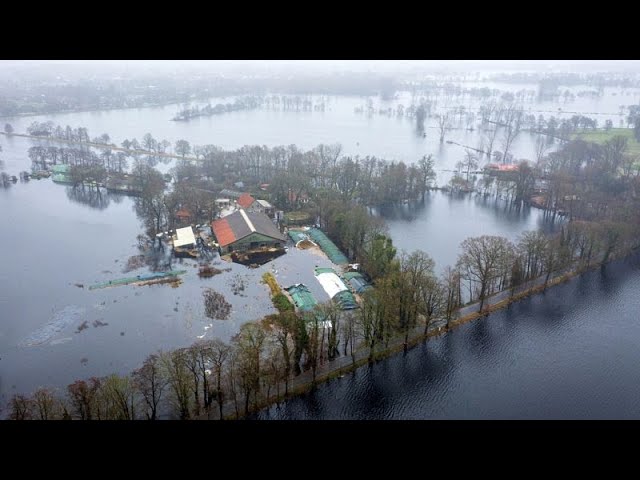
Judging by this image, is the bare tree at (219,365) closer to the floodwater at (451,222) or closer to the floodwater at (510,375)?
the floodwater at (510,375)

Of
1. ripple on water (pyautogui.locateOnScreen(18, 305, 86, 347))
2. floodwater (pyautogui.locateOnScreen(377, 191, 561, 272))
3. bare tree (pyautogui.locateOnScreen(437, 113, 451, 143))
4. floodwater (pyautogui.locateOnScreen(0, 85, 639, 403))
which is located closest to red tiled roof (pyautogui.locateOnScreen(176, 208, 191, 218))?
floodwater (pyautogui.locateOnScreen(0, 85, 639, 403))

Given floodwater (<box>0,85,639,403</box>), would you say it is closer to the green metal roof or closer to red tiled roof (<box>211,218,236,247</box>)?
the green metal roof

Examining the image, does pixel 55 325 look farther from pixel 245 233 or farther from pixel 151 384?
pixel 245 233

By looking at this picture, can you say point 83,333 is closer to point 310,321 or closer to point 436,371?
point 310,321

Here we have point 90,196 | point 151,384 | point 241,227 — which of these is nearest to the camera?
point 151,384

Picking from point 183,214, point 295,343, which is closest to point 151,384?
point 295,343
